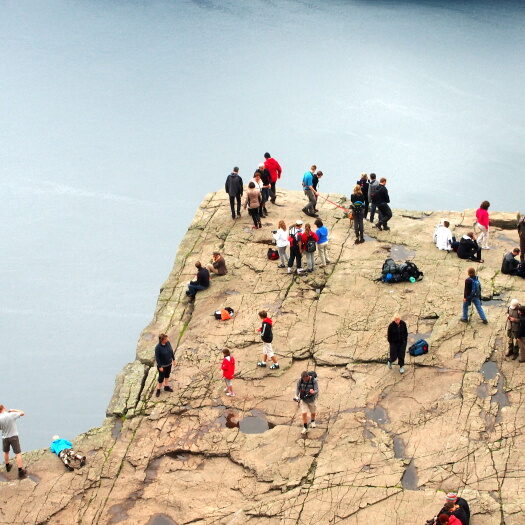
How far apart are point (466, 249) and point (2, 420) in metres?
13.8

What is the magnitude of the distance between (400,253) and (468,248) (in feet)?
6.84

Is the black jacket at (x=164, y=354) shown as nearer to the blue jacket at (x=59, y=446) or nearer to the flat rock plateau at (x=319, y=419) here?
the flat rock plateau at (x=319, y=419)

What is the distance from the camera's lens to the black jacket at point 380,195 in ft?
91.6

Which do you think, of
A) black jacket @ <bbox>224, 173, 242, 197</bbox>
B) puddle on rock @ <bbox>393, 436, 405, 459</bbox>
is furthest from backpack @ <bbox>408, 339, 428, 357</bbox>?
black jacket @ <bbox>224, 173, 242, 197</bbox>

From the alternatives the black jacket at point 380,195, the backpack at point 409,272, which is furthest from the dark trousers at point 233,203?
the backpack at point 409,272

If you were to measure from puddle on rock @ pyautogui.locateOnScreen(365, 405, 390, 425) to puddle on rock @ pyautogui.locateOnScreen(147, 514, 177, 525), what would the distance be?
510 cm

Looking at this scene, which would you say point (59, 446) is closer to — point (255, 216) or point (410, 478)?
point (410, 478)

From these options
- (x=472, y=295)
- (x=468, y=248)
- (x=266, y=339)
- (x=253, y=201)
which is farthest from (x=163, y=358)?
(x=468, y=248)

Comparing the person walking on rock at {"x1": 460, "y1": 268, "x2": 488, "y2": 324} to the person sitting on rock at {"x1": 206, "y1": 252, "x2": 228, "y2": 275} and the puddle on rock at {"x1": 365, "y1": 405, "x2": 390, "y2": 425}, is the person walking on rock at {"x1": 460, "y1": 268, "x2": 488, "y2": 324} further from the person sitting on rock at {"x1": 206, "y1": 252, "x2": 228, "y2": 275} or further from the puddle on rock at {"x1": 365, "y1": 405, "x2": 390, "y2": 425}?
the person sitting on rock at {"x1": 206, "y1": 252, "x2": 228, "y2": 275}

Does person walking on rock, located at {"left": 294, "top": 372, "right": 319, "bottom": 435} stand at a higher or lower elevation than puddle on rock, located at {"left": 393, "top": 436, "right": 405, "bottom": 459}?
higher

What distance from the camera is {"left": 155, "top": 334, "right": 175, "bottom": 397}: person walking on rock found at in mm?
21750

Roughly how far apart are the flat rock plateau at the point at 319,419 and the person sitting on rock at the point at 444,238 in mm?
257

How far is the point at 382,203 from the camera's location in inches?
1115

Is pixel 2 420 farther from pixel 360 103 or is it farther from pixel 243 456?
pixel 360 103
